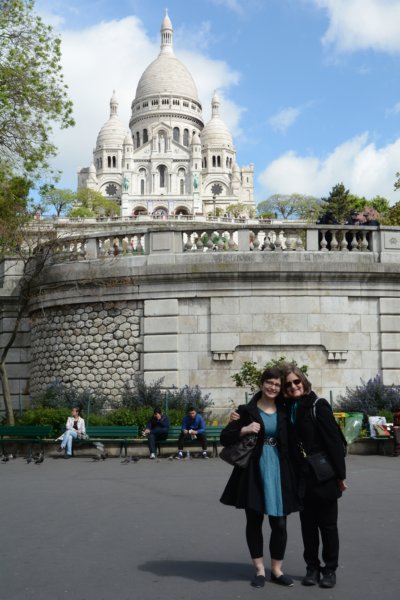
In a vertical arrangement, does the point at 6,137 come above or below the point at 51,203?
below

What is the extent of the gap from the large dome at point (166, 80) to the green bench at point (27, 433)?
174714mm

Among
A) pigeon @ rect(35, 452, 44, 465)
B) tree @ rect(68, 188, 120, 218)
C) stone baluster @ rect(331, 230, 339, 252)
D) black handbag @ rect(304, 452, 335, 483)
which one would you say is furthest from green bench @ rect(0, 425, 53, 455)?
tree @ rect(68, 188, 120, 218)

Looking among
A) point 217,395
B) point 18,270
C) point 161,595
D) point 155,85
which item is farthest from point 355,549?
point 155,85

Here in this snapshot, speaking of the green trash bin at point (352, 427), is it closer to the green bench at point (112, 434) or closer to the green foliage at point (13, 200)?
the green bench at point (112, 434)

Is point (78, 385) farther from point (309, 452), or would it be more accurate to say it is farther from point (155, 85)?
point (155, 85)

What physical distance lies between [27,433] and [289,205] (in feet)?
386

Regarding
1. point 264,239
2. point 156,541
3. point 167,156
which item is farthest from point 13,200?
point 167,156

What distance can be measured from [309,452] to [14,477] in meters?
8.76

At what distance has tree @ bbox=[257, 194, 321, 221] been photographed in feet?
422

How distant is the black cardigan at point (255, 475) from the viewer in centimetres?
708

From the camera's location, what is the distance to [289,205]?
133 meters

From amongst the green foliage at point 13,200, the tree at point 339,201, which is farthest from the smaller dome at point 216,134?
the green foliage at point 13,200

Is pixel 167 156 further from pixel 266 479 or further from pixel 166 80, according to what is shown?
pixel 266 479

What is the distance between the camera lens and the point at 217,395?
19422 mm
